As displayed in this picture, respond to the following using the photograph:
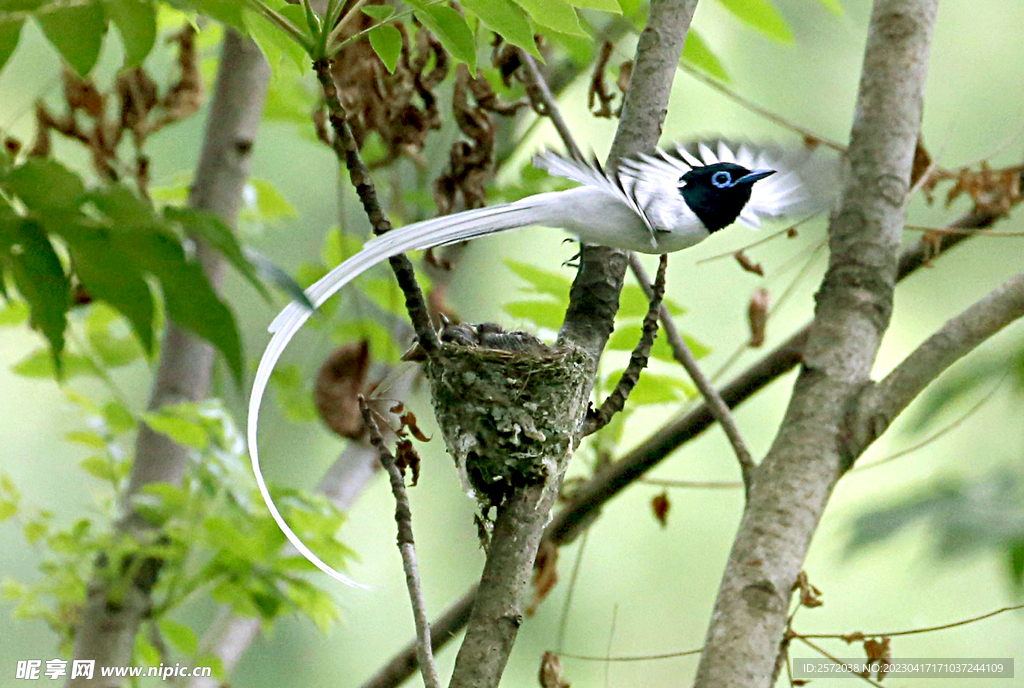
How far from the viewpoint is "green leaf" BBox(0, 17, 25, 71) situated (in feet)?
4.33

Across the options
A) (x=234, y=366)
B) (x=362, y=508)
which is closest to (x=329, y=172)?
(x=362, y=508)

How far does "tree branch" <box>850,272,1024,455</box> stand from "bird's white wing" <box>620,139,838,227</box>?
384mm

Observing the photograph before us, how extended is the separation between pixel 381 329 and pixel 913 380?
189 cm

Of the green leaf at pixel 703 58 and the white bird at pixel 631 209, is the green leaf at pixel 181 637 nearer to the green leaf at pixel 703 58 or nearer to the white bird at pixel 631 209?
the white bird at pixel 631 209

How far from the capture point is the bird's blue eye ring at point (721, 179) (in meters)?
2.18

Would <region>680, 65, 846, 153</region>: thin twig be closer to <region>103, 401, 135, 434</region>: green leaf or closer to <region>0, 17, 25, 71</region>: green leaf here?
<region>0, 17, 25, 71</region>: green leaf

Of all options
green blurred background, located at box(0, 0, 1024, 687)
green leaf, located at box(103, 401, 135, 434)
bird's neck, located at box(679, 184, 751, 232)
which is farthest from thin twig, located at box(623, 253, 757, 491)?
green blurred background, located at box(0, 0, 1024, 687)

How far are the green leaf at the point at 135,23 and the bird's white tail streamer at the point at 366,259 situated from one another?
0.38m

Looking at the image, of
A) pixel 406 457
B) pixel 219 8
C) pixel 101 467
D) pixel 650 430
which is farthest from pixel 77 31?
pixel 650 430

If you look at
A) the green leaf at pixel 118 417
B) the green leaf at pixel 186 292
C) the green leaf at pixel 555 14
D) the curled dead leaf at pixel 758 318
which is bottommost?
the green leaf at pixel 186 292

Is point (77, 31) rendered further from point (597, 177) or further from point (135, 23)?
point (597, 177)

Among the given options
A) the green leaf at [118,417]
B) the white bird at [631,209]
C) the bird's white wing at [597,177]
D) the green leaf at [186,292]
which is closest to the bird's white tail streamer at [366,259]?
the white bird at [631,209]

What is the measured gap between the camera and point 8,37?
1.34 meters

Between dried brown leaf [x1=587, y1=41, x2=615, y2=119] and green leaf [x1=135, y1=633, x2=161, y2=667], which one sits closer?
dried brown leaf [x1=587, y1=41, x2=615, y2=119]
